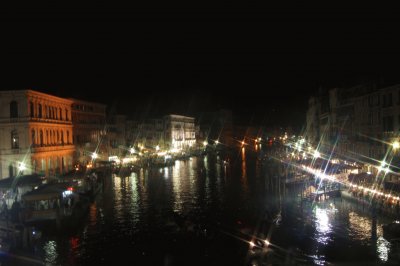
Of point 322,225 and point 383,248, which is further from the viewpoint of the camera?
point 322,225

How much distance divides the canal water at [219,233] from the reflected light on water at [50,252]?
5cm

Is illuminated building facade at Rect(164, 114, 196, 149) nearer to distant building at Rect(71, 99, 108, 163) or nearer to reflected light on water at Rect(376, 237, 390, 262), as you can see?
distant building at Rect(71, 99, 108, 163)

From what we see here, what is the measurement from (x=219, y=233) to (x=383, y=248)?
32.8 feet

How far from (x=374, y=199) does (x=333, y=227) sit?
16.6 ft

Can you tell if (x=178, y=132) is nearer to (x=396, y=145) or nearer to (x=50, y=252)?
(x=396, y=145)

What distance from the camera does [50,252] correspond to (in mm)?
25812

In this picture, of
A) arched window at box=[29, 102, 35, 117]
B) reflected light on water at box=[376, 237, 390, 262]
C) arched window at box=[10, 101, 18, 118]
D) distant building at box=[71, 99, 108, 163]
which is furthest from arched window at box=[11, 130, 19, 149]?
reflected light on water at box=[376, 237, 390, 262]

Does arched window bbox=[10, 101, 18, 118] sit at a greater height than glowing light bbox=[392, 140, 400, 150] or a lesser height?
greater

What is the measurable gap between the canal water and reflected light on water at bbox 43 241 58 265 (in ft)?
0.18

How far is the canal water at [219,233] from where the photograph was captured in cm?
2423

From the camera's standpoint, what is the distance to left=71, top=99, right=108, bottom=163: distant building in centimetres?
6688

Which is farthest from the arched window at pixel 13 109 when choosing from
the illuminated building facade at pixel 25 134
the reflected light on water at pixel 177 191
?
the reflected light on water at pixel 177 191

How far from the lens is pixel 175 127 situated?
136 m

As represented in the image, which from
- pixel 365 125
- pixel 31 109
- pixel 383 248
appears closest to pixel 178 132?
pixel 365 125
